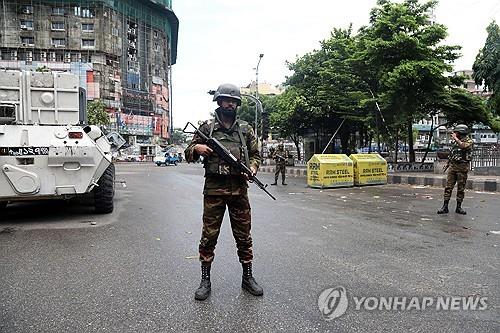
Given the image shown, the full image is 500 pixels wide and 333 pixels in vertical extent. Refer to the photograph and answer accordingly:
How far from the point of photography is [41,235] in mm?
6059

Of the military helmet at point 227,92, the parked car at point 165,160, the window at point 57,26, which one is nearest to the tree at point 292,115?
the parked car at point 165,160

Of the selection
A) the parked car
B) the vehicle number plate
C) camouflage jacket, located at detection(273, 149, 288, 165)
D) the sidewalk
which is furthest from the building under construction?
the vehicle number plate

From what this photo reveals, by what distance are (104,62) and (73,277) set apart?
61.7 meters

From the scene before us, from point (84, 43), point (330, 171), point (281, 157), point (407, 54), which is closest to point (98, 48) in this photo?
point (84, 43)

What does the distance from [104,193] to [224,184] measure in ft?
15.5

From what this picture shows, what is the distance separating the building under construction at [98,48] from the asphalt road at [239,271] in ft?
181

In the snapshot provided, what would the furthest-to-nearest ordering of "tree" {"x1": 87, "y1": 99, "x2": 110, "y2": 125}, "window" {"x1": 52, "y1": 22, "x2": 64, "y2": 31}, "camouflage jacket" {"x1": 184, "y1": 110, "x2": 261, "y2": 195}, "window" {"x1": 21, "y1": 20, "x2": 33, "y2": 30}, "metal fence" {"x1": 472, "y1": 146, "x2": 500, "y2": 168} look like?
"window" {"x1": 52, "y1": 22, "x2": 64, "y2": 31} → "window" {"x1": 21, "y1": 20, "x2": 33, "y2": 30} → "tree" {"x1": 87, "y1": 99, "x2": 110, "y2": 125} → "metal fence" {"x1": 472, "y1": 146, "x2": 500, "y2": 168} → "camouflage jacket" {"x1": 184, "y1": 110, "x2": 261, "y2": 195}

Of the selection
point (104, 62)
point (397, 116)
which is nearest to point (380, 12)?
point (397, 116)

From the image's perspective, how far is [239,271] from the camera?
14.0 feet

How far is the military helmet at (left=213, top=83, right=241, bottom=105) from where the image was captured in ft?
12.2

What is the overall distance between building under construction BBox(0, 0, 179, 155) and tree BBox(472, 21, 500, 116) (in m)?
46.9

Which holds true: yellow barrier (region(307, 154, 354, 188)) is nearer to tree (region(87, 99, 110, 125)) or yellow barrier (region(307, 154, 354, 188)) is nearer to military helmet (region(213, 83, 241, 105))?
military helmet (region(213, 83, 241, 105))

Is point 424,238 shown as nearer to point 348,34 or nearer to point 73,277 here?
point 73,277

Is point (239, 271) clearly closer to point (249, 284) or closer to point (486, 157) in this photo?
point (249, 284)
